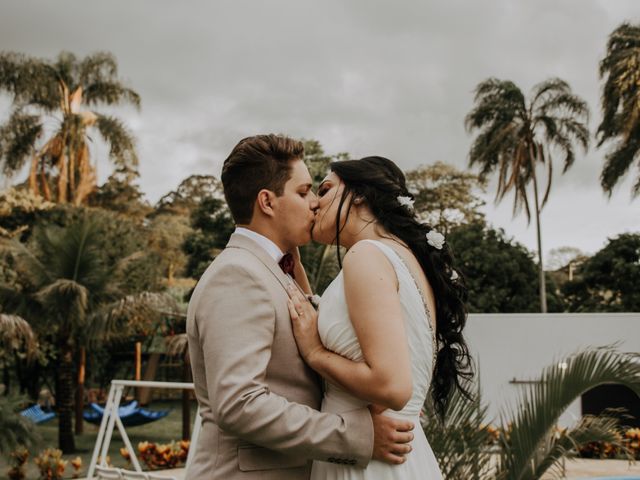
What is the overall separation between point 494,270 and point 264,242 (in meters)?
29.3

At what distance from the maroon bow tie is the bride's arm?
0.27 meters

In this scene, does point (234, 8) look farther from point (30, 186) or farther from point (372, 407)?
point (372, 407)

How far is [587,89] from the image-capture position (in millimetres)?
39219

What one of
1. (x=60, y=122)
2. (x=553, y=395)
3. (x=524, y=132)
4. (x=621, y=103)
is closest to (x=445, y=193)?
(x=524, y=132)

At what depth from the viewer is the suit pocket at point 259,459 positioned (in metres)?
2.38

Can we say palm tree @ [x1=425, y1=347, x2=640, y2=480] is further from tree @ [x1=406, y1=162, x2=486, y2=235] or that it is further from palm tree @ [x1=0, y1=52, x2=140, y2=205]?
tree @ [x1=406, y1=162, x2=486, y2=235]

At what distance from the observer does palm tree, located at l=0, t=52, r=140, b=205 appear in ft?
97.6

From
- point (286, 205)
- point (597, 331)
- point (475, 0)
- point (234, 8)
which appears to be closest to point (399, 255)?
point (286, 205)

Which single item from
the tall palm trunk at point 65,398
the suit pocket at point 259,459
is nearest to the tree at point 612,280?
the tall palm trunk at point 65,398

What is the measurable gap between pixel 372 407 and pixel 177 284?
3380 cm

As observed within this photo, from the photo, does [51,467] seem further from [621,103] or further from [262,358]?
[621,103]

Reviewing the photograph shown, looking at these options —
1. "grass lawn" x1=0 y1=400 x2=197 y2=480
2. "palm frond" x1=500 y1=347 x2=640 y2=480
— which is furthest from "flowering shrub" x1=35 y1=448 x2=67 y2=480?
"palm frond" x1=500 y1=347 x2=640 y2=480

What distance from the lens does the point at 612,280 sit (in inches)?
1204

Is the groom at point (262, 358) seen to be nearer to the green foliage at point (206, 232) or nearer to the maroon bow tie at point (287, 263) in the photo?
the maroon bow tie at point (287, 263)
